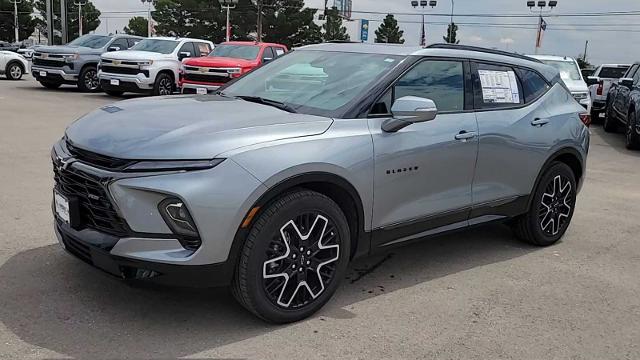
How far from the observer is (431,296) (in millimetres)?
4227

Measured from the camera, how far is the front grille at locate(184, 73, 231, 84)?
15.2 meters

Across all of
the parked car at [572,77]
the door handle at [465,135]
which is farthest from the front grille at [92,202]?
the parked car at [572,77]

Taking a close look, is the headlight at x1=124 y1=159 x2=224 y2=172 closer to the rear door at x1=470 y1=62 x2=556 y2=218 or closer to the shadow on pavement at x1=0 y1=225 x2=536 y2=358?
the shadow on pavement at x1=0 y1=225 x2=536 y2=358

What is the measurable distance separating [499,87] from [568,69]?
10.8 meters

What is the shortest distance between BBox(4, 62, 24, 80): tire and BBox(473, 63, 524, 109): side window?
71.6 ft

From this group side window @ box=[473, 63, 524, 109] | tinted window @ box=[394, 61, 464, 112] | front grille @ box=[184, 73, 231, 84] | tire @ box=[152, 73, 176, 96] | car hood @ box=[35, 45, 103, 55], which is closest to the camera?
tinted window @ box=[394, 61, 464, 112]

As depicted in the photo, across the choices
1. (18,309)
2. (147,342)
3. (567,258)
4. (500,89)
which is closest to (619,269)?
(567,258)

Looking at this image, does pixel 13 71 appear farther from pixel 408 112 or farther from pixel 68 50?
pixel 408 112

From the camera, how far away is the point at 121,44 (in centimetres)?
1941

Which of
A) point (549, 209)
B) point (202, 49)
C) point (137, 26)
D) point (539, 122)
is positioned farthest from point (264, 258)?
point (137, 26)

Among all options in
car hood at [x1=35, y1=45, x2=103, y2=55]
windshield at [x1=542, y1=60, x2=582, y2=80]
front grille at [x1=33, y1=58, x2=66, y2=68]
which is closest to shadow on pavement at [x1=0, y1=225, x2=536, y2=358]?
windshield at [x1=542, y1=60, x2=582, y2=80]

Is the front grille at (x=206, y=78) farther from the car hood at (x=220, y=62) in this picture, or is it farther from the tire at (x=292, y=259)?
the tire at (x=292, y=259)

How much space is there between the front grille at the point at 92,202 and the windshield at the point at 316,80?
136 centimetres

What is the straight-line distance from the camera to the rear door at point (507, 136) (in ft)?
15.4
